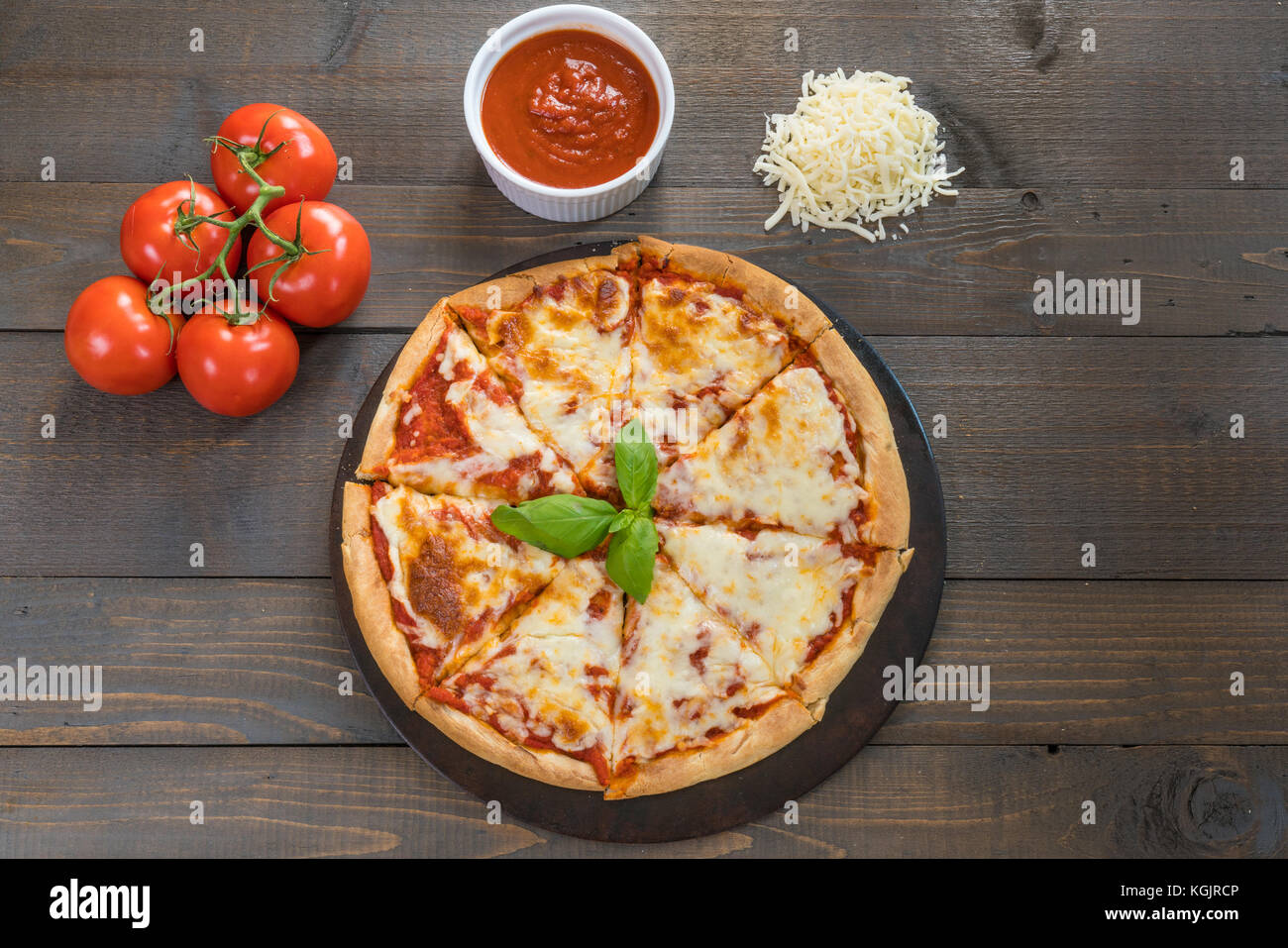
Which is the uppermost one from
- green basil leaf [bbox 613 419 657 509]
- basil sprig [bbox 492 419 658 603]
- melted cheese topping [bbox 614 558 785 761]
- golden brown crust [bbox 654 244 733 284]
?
golden brown crust [bbox 654 244 733 284]

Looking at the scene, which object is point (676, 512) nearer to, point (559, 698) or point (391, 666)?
point (559, 698)

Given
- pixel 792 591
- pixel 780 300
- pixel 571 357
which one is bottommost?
pixel 792 591

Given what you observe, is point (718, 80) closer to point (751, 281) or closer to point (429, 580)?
point (751, 281)

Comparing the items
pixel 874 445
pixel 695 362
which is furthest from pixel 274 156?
pixel 874 445

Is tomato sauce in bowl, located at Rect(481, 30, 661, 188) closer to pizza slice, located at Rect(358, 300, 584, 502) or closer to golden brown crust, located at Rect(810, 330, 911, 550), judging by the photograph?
pizza slice, located at Rect(358, 300, 584, 502)

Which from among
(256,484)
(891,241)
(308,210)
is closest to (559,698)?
(256,484)

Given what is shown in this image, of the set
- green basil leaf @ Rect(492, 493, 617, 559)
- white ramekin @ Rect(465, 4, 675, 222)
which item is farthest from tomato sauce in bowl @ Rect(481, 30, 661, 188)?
green basil leaf @ Rect(492, 493, 617, 559)
